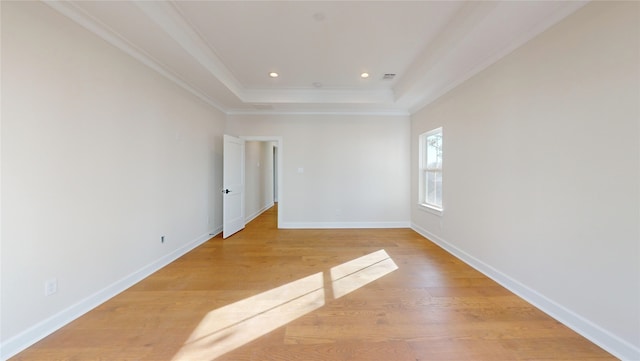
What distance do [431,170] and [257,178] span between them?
4369 mm

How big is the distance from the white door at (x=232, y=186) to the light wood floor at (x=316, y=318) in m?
1.31

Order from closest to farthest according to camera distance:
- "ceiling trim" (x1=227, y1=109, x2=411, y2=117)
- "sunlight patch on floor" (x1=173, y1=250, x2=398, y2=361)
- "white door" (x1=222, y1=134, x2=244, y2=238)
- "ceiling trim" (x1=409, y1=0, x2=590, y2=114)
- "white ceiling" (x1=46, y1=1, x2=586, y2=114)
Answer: "sunlight patch on floor" (x1=173, y1=250, x2=398, y2=361)
"ceiling trim" (x1=409, y1=0, x2=590, y2=114)
"white ceiling" (x1=46, y1=1, x2=586, y2=114)
"white door" (x1=222, y1=134, x2=244, y2=238)
"ceiling trim" (x1=227, y1=109, x2=411, y2=117)

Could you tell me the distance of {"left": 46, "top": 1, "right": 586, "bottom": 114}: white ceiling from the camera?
6.74ft

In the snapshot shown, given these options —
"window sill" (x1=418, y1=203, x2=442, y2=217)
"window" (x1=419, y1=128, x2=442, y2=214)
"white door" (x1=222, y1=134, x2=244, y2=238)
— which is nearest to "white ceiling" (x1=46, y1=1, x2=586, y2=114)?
"window" (x1=419, y1=128, x2=442, y2=214)

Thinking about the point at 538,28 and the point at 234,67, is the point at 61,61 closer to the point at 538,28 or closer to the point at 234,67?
the point at 234,67

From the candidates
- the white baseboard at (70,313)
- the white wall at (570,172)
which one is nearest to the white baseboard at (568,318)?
the white wall at (570,172)

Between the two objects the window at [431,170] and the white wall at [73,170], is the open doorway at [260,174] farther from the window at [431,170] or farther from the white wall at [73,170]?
the window at [431,170]

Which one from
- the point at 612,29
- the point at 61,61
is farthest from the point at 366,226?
the point at 61,61

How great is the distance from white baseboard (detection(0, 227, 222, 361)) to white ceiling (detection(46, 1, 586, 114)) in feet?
7.76

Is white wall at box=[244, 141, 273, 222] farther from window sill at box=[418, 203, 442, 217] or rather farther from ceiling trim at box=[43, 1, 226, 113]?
window sill at box=[418, 203, 442, 217]

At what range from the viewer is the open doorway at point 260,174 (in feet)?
16.9

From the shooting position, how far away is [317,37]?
9.00 feet

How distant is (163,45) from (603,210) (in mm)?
4024

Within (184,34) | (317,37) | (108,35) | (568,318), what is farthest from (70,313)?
(568,318)
